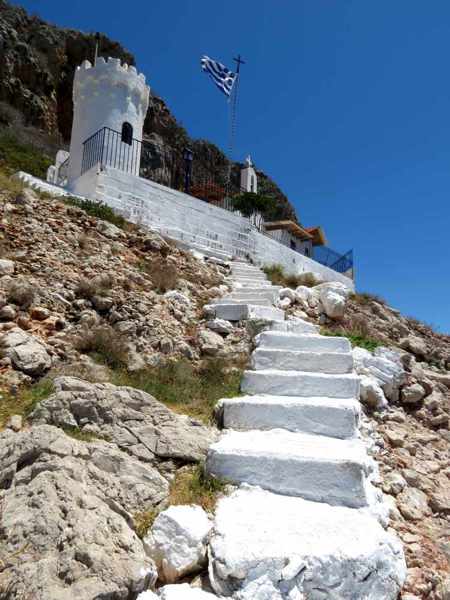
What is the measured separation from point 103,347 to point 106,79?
434 inches

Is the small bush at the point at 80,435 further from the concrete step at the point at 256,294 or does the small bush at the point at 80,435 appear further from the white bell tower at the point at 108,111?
the white bell tower at the point at 108,111

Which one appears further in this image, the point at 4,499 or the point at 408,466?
the point at 408,466

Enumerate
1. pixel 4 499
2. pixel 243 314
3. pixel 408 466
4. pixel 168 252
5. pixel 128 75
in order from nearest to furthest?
pixel 4 499 < pixel 408 466 < pixel 243 314 < pixel 168 252 < pixel 128 75

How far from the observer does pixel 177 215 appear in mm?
11109

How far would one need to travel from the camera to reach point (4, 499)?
8.33 feet

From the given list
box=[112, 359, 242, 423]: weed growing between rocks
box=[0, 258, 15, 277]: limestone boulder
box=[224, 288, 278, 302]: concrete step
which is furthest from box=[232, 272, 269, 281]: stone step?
box=[0, 258, 15, 277]: limestone boulder

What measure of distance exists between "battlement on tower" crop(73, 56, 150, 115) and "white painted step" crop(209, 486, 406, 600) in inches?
529

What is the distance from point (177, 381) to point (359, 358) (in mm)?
2806

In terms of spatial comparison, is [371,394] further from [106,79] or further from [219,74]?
[219,74]

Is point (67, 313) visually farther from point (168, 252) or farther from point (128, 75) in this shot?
point (128, 75)

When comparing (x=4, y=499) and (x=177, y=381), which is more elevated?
(x=177, y=381)

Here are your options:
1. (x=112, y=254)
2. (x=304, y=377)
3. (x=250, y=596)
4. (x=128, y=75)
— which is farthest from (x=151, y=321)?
(x=128, y=75)

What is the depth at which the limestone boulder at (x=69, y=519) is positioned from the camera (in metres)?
2.10

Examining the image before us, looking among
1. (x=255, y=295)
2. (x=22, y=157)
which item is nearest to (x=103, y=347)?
(x=255, y=295)
